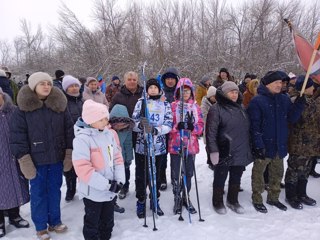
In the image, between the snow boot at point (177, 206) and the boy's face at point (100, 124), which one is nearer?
the boy's face at point (100, 124)

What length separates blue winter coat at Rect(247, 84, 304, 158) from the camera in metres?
3.87

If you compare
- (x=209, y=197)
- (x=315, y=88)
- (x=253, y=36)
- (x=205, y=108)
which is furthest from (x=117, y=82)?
(x=253, y=36)

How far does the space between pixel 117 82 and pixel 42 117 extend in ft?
18.6

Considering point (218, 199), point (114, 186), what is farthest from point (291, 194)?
point (114, 186)

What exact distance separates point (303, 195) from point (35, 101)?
409 centimetres

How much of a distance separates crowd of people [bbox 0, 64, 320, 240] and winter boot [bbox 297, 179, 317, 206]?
14mm

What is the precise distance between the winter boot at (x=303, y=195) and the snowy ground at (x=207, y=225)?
12 cm

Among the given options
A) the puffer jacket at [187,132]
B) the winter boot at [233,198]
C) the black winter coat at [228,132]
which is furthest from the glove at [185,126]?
the winter boot at [233,198]

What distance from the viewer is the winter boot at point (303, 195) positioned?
4203mm

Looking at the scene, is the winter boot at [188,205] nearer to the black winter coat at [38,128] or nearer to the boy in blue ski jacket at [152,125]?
the boy in blue ski jacket at [152,125]

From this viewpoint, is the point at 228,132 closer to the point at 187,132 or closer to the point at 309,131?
the point at 187,132

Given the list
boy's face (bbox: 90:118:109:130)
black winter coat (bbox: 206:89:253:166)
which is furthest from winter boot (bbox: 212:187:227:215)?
boy's face (bbox: 90:118:109:130)

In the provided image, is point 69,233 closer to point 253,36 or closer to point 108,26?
point 253,36

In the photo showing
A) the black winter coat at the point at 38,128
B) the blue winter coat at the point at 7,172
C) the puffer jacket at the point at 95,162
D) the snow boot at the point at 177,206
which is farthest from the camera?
the snow boot at the point at 177,206
